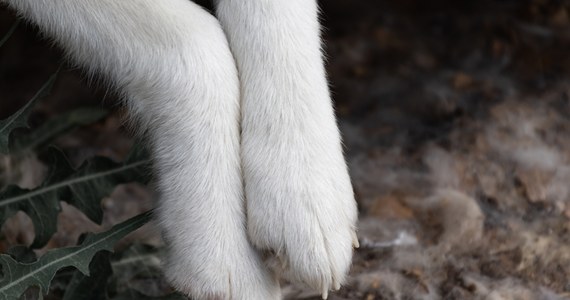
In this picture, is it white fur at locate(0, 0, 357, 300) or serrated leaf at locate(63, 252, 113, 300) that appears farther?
serrated leaf at locate(63, 252, 113, 300)

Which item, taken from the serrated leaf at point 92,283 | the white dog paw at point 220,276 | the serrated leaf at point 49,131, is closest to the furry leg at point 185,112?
the white dog paw at point 220,276

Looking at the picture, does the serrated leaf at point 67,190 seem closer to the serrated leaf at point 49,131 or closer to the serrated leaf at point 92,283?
the serrated leaf at point 92,283

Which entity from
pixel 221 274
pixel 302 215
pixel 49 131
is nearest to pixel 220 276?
pixel 221 274

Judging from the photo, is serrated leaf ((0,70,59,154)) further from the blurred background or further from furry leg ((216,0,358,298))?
furry leg ((216,0,358,298))

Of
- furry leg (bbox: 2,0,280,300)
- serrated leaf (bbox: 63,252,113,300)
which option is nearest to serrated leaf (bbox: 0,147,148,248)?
serrated leaf (bbox: 63,252,113,300)

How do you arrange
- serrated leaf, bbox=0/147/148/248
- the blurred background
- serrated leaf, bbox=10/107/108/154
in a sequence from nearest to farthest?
serrated leaf, bbox=0/147/148/248
the blurred background
serrated leaf, bbox=10/107/108/154
